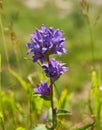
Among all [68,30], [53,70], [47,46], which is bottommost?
[53,70]

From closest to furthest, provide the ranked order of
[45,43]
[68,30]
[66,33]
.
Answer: [45,43], [66,33], [68,30]

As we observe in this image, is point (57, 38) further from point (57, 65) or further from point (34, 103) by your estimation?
point (34, 103)

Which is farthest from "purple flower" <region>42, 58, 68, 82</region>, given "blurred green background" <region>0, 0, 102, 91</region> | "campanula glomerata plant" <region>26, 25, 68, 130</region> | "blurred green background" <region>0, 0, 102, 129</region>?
"blurred green background" <region>0, 0, 102, 91</region>

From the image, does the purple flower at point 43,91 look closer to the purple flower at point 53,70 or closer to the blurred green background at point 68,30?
the purple flower at point 53,70

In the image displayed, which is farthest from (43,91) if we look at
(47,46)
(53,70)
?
(47,46)

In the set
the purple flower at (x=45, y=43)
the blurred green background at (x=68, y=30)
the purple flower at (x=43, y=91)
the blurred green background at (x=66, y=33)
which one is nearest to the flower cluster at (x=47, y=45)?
the purple flower at (x=45, y=43)

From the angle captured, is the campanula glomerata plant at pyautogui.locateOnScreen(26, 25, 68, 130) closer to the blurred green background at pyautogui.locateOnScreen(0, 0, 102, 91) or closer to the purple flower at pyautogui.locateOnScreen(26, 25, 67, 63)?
the purple flower at pyautogui.locateOnScreen(26, 25, 67, 63)

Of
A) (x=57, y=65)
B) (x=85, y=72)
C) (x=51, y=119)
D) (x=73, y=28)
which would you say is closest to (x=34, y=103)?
(x=51, y=119)

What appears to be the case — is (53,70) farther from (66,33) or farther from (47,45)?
(66,33)
